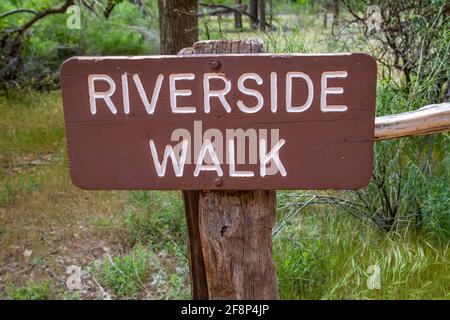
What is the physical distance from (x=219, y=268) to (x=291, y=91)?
537 mm

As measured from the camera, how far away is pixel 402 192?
2971 mm

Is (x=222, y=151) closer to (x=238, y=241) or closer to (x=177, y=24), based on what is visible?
(x=238, y=241)

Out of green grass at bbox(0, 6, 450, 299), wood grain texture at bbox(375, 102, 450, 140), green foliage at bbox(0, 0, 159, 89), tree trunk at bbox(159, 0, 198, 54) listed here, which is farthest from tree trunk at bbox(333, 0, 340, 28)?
green foliage at bbox(0, 0, 159, 89)

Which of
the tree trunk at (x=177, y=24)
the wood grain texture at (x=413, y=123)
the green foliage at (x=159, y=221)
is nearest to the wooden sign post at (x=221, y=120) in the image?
the wood grain texture at (x=413, y=123)

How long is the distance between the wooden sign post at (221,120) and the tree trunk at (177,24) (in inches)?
107

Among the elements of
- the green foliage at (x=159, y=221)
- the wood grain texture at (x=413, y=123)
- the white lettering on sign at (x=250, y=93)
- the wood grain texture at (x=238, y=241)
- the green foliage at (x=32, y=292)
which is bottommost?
the green foliage at (x=32, y=292)

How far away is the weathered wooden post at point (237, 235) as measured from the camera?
1.35 meters

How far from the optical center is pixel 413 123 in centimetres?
151

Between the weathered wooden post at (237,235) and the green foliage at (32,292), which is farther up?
Result: the weathered wooden post at (237,235)

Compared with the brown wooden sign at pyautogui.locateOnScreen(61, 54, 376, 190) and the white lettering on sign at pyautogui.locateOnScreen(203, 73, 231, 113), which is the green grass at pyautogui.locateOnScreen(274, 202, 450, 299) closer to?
the brown wooden sign at pyautogui.locateOnScreen(61, 54, 376, 190)

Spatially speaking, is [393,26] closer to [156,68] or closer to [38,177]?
[156,68]

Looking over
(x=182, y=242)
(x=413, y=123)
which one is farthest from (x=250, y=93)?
(x=182, y=242)

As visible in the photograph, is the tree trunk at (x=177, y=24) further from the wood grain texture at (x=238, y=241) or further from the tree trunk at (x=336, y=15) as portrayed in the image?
the wood grain texture at (x=238, y=241)

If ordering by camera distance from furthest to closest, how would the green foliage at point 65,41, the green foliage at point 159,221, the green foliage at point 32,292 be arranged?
the green foliage at point 65,41 < the green foliage at point 159,221 < the green foliage at point 32,292
